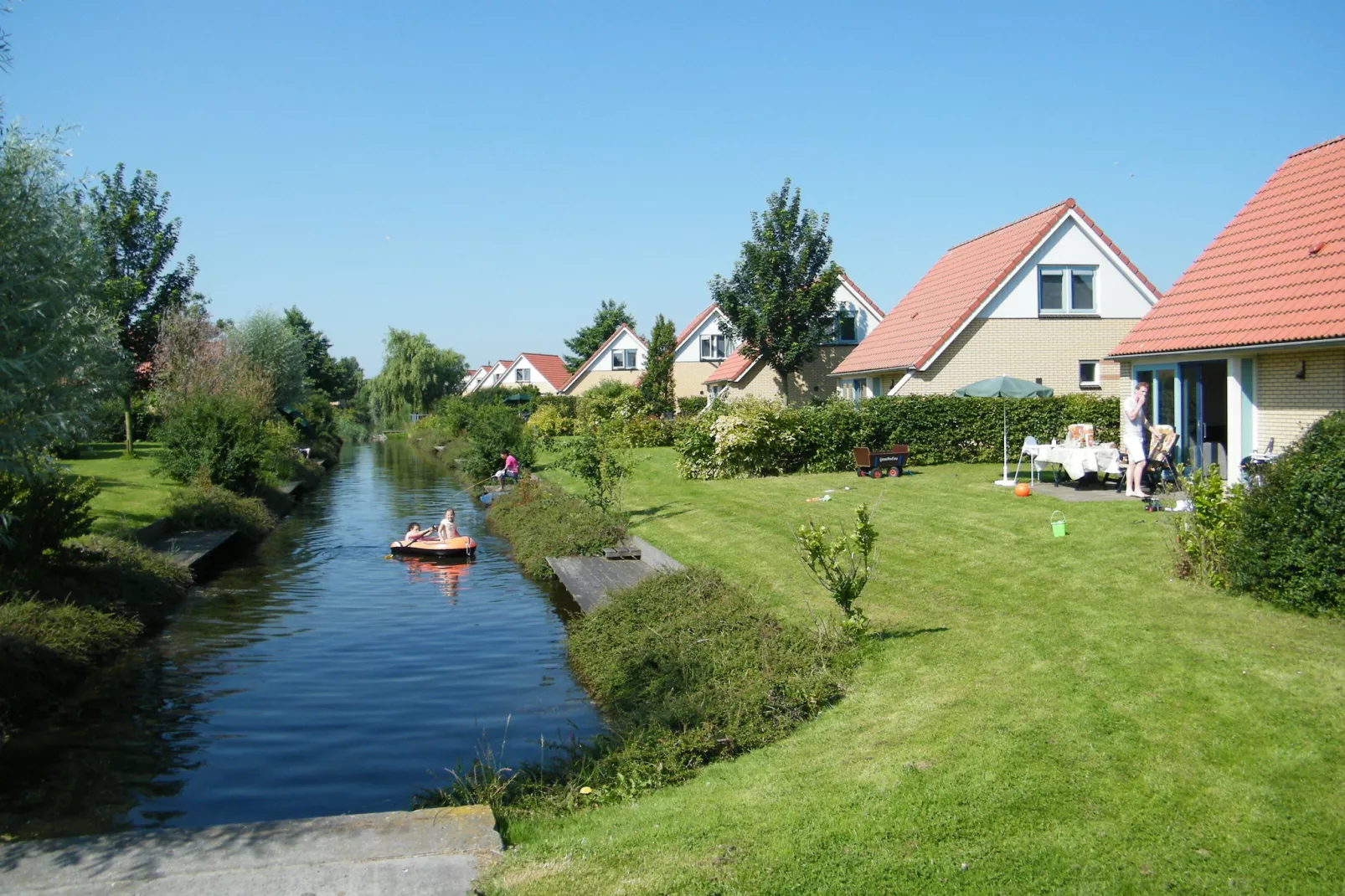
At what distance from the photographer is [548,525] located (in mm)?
23547

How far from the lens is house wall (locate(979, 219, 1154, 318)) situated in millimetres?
29531

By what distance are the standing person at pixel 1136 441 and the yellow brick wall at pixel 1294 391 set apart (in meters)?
1.78

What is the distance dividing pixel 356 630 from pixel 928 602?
9569mm

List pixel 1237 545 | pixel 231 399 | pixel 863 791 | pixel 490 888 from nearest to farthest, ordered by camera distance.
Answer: pixel 490 888 < pixel 863 791 < pixel 1237 545 < pixel 231 399

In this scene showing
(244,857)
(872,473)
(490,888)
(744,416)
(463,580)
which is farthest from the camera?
(744,416)

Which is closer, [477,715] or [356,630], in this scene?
[477,715]

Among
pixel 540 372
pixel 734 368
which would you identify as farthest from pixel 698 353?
pixel 540 372

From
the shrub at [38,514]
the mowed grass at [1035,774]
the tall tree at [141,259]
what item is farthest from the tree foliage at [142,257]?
the mowed grass at [1035,774]

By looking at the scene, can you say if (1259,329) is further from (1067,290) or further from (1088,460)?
(1067,290)

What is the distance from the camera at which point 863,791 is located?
6508 mm

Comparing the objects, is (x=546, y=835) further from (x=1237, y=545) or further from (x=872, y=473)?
(x=872, y=473)

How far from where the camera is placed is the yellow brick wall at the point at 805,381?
43.6 m

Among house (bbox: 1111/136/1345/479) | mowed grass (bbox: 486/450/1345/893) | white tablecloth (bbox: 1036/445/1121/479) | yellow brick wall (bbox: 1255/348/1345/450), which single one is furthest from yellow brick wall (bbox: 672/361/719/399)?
mowed grass (bbox: 486/450/1345/893)

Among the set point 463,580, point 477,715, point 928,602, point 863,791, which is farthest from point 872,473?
point 863,791
